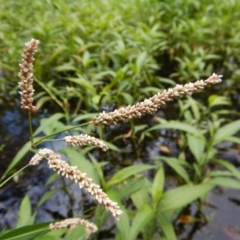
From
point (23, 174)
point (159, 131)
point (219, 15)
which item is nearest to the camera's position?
point (23, 174)

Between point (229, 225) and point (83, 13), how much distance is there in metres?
3.10

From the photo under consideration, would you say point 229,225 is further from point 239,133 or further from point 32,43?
point 32,43

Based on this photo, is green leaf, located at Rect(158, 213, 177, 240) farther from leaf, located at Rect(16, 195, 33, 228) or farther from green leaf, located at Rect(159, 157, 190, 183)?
leaf, located at Rect(16, 195, 33, 228)

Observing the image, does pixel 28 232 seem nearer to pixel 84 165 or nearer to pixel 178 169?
pixel 84 165

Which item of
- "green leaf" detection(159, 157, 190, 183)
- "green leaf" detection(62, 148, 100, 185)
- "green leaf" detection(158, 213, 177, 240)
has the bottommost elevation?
"green leaf" detection(158, 213, 177, 240)

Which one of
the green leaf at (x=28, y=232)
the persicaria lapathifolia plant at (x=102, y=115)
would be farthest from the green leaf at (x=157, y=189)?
the persicaria lapathifolia plant at (x=102, y=115)

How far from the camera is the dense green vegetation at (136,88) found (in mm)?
1542

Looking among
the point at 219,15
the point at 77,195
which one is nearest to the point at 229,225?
the point at 77,195

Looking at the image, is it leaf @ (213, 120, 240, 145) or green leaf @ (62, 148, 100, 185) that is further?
leaf @ (213, 120, 240, 145)

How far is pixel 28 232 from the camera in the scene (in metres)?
0.81

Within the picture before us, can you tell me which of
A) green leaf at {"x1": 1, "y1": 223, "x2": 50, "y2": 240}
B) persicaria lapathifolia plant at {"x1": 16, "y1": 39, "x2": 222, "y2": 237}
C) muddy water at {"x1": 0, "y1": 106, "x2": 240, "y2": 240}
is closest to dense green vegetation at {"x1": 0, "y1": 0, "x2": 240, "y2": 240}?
muddy water at {"x1": 0, "y1": 106, "x2": 240, "y2": 240}

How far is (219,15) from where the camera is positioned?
179 inches

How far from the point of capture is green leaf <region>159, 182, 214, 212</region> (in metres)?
1.41

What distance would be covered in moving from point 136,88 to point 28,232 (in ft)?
7.16
